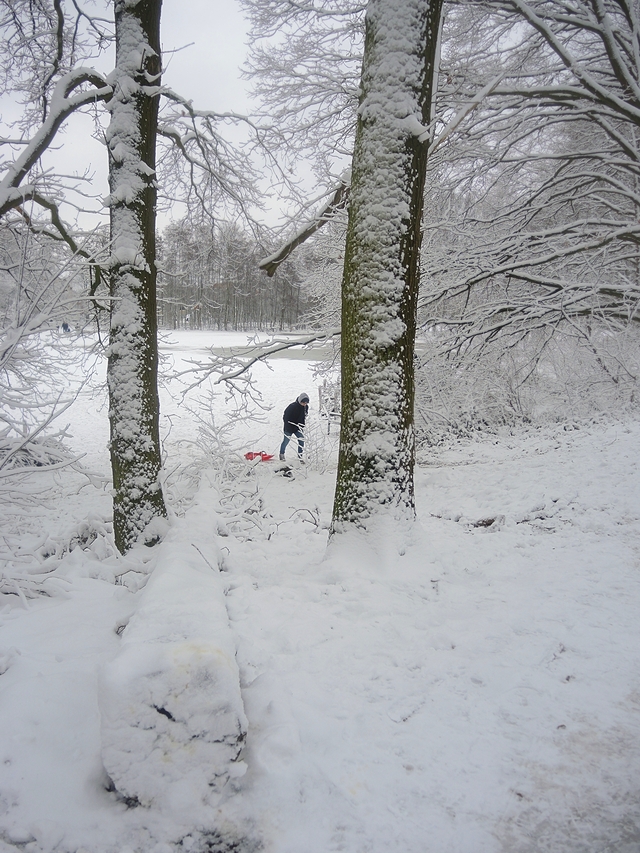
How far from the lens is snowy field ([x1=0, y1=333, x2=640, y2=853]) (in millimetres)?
1574

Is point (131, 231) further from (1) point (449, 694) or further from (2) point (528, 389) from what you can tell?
(2) point (528, 389)

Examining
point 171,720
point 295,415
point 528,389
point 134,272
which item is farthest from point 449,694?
point 528,389

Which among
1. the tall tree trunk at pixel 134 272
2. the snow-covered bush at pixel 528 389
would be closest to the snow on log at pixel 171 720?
the tall tree trunk at pixel 134 272

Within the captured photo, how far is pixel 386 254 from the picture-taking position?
3.48 meters

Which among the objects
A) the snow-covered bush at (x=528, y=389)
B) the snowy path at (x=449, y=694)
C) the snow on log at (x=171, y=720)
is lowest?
the snowy path at (x=449, y=694)

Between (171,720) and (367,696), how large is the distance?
40.2 inches

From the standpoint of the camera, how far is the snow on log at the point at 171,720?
157 cm

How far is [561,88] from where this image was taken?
505 cm

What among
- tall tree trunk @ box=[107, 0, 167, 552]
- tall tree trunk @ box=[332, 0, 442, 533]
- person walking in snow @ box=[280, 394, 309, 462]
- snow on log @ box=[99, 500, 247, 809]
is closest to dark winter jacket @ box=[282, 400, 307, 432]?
person walking in snow @ box=[280, 394, 309, 462]

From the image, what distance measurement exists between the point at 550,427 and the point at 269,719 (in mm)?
9777

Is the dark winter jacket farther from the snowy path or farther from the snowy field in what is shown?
the snowy path

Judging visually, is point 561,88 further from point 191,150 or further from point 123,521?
point 123,521

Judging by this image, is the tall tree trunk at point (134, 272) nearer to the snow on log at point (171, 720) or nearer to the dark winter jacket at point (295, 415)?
the snow on log at point (171, 720)

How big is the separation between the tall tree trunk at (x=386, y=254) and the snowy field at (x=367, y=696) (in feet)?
1.89
